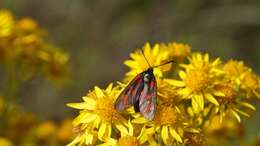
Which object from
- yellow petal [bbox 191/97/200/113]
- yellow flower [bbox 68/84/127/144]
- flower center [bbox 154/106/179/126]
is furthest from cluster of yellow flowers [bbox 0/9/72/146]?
flower center [bbox 154/106/179/126]

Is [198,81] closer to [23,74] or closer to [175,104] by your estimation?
[175,104]

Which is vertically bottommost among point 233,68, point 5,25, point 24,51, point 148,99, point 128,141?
point 128,141

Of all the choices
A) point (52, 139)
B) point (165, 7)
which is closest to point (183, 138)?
point (52, 139)

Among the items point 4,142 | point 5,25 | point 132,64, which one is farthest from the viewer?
point 5,25

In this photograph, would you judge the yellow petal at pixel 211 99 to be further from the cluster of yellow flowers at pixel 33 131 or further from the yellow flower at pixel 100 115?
the cluster of yellow flowers at pixel 33 131

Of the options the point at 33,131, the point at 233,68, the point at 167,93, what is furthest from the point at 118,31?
the point at 167,93
